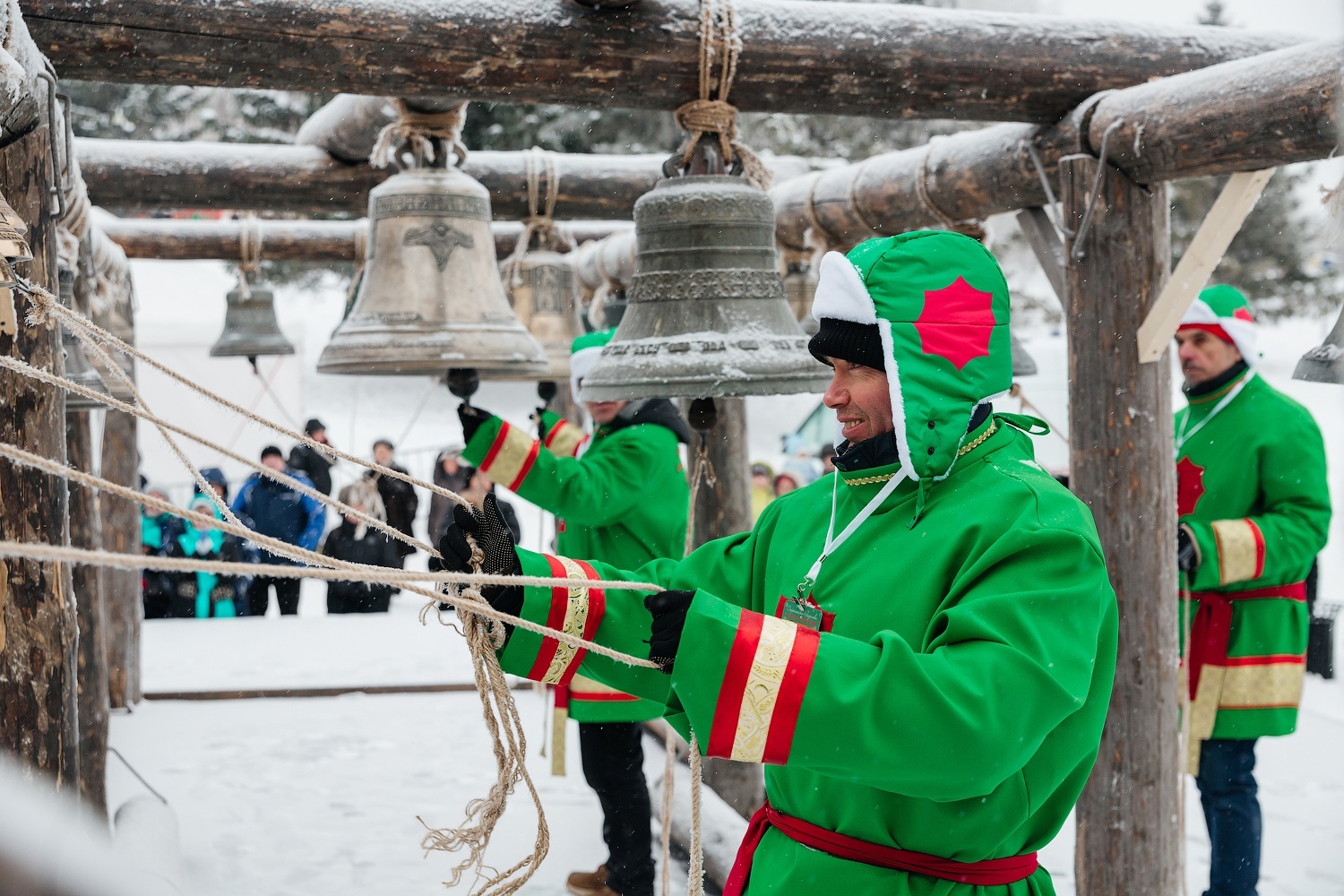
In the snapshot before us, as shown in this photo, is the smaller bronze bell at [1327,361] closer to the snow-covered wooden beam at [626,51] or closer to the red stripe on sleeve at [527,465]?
the snow-covered wooden beam at [626,51]

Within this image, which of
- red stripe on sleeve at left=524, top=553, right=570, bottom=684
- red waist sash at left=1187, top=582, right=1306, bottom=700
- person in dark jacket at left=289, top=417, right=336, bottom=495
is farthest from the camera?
person in dark jacket at left=289, top=417, right=336, bottom=495

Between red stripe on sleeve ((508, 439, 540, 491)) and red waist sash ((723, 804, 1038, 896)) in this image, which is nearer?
red waist sash ((723, 804, 1038, 896))

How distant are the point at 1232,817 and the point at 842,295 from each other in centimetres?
256

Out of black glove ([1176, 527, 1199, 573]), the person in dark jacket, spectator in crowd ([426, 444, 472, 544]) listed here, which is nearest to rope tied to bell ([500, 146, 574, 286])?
black glove ([1176, 527, 1199, 573])

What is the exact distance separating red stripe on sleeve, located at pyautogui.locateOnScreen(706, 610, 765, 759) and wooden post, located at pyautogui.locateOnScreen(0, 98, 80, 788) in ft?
4.21

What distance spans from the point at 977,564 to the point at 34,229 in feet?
5.73

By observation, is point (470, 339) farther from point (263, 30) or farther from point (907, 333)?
point (907, 333)

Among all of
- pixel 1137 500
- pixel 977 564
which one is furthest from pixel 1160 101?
pixel 977 564

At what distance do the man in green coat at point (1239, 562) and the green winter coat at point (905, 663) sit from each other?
196cm

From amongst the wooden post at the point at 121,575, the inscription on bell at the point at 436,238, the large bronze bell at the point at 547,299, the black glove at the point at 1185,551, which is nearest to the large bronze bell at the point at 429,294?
the inscription on bell at the point at 436,238

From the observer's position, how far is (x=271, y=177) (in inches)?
209

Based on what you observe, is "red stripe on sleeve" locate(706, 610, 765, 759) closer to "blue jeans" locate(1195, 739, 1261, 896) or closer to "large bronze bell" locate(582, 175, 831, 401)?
"large bronze bell" locate(582, 175, 831, 401)

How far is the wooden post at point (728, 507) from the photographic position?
4840mm

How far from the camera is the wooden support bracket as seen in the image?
316 cm
